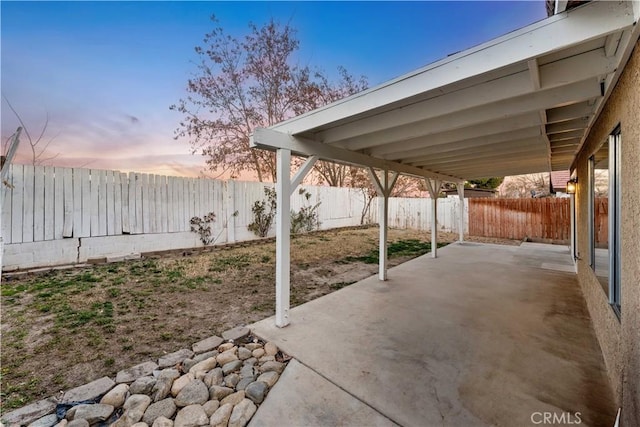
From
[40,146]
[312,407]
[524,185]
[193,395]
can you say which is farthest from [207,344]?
[524,185]

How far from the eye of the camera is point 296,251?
8.15 meters

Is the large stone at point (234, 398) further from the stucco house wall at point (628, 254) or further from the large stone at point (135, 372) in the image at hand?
the stucco house wall at point (628, 254)

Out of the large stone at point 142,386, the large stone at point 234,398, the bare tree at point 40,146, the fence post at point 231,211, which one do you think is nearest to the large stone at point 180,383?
the large stone at point 142,386

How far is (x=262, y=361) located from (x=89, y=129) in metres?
7.47

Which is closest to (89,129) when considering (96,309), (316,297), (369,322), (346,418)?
(96,309)

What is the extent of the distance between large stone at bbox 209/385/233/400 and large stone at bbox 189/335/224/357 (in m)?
0.67

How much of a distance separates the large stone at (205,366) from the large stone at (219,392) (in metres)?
0.30

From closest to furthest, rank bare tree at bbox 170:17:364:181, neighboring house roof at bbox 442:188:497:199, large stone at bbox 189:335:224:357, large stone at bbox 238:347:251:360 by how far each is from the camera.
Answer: large stone at bbox 238:347:251:360 < large stone at bbox 189:335:224:357 < bare tree at bbox 170:17:364:181 < neighboring house roof at bbox 442:188:497:199

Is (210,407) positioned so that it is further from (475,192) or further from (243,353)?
(475,192)

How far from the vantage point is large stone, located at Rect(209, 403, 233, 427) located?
6.15 feet

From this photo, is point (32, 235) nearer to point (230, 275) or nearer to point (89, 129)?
point (89, 129)

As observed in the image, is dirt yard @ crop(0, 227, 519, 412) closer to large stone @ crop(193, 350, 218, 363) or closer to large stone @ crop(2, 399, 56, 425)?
large stone @ crop(2, 399, 56, 425)

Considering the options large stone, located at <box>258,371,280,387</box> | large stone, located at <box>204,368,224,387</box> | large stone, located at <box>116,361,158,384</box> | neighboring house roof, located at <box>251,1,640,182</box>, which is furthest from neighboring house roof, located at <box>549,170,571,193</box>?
large stone, located at <box>116,361,158,384</box>

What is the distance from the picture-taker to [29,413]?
1925mm
